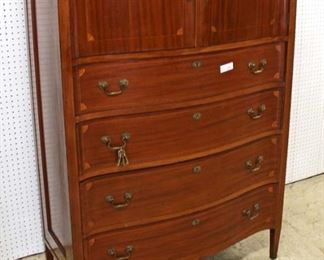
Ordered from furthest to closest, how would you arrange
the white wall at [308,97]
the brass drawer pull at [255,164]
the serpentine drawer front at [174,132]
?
the white wall at [308,97], the brass drawer pull at [255,164], the serpentine drawer front at [174,132]

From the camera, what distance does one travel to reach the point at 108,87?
142 centimetres

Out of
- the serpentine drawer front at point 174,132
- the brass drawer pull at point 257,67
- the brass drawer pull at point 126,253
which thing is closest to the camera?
the serpentine drawer front at point 174,132

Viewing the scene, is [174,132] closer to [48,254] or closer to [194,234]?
[194,234]

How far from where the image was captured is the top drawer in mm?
1407

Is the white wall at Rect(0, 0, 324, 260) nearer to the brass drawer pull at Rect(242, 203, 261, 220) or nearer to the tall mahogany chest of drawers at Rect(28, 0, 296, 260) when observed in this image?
the tall mahogany chest of drawers at Rect(28, 0, 296, 260)

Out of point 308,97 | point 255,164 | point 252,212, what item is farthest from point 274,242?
point 308,97

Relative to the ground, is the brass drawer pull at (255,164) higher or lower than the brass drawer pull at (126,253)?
higher

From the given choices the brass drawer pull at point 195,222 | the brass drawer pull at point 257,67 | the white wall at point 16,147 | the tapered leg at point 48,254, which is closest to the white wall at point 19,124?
the white wall at point 16,147

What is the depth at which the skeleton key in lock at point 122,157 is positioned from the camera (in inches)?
58.7

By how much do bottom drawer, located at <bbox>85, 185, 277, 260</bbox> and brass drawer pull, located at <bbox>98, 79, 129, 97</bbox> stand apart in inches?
18.8

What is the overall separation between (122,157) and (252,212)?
708 millimetres

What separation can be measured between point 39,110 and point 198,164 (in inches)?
24.8

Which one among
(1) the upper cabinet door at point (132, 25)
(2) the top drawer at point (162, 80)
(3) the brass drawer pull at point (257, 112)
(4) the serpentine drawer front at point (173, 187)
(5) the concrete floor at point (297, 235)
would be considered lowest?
(5) the concrete floor at point (297, 235)

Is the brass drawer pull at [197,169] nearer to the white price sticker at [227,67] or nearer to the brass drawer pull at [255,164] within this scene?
the brass drawer pull at [255,164]
